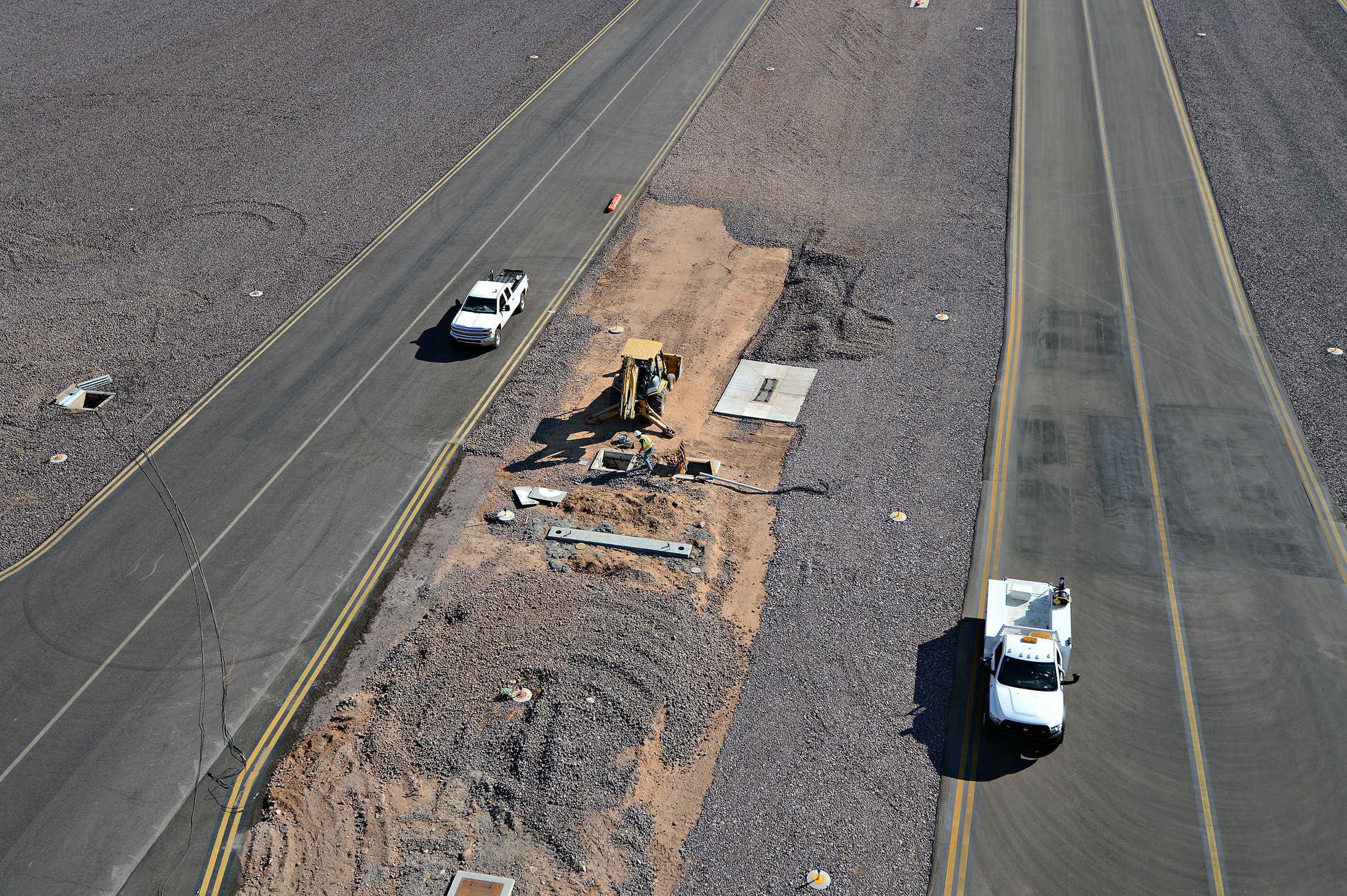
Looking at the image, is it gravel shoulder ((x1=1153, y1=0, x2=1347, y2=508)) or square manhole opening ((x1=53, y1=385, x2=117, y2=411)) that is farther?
gravel shoulder ((x1=1153, y1=0, x2=1347, y2=508))

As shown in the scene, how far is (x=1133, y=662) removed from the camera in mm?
21094

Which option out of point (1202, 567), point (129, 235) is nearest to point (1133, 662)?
point (1202, 567)

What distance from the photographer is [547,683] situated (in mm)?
20766

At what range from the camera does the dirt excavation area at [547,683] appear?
1780cm

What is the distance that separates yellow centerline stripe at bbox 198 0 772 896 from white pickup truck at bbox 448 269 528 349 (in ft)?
3.57

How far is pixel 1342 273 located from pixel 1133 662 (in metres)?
23.7

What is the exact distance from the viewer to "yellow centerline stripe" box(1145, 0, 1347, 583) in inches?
981

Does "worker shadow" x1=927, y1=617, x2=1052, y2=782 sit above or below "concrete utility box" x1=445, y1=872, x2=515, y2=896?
above

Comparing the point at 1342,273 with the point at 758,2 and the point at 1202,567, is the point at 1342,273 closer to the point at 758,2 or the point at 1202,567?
the point at 1202,567

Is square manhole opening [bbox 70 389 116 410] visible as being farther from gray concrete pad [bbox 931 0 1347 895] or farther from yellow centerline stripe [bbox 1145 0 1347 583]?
yellow centerline stripe [bbox 1145 0 1347 583]

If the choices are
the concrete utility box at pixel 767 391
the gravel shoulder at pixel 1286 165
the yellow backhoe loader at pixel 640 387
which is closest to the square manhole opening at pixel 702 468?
the yellow backhoe loader at pixel 640 387

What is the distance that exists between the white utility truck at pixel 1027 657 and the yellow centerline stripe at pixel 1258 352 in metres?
→ 8.59

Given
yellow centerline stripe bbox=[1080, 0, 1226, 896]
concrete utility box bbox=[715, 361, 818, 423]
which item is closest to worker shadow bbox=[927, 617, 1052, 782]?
yellow centerline stripe bbox=[1080, 0, 1226, 896]

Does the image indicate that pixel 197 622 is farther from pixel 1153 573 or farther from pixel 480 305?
pixel 1153 573
